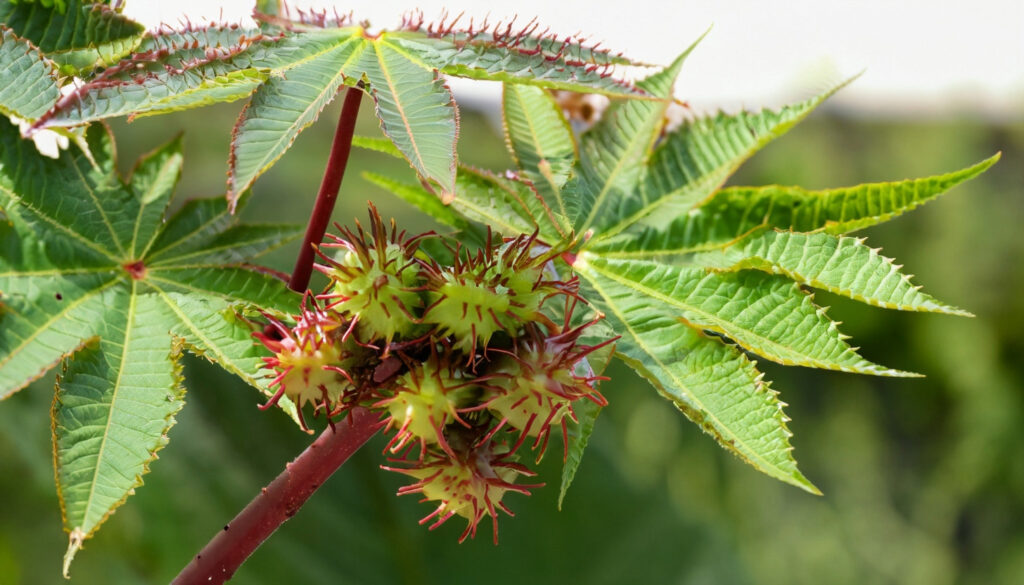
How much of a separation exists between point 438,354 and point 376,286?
0.05 m

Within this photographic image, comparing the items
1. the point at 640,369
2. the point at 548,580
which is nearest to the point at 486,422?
the point at 640,369

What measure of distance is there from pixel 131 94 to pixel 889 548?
3.33 metres

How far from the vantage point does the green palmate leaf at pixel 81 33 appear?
58 cm

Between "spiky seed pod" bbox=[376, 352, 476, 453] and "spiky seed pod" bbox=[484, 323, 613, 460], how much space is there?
0.02 meters

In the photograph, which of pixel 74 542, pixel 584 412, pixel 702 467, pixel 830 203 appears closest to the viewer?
pixel 74 542

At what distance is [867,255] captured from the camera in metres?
0.58

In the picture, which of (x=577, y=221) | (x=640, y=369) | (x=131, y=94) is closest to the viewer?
(x=131, y=94)

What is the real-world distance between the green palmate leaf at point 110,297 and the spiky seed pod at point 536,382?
15 cm

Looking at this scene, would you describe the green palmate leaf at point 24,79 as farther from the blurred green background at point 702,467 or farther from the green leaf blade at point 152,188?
the blurred green background at point 702,467

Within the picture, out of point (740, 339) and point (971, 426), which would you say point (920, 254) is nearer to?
point (971, 426)

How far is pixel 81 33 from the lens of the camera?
583mm

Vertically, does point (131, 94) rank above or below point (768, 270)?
above

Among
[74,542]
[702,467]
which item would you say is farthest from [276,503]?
[702,467]

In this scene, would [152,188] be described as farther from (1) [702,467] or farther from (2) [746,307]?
(1) [702,467]
